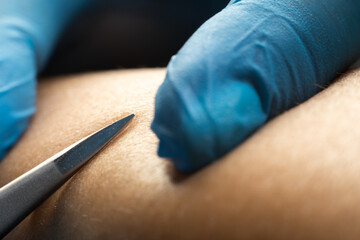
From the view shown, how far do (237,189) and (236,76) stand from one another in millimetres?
124

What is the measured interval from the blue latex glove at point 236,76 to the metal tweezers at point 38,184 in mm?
135

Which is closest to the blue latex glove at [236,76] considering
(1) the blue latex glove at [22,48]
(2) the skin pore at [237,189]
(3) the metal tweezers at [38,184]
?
(2) the skin pore at [237,189]

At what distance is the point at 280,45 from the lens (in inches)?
17.6

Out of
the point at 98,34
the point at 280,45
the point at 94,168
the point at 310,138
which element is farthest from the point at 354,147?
the point at 98,34

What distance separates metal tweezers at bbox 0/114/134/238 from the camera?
0.46 m

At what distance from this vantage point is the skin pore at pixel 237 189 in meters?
0.34

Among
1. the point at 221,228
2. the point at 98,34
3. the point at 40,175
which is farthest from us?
the point at 98,34

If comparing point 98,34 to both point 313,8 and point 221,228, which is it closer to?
point 313,8

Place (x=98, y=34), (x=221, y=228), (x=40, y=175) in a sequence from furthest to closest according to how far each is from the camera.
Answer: (x=98, y=34) → (x=40, y=175) → (x=221, y=228)

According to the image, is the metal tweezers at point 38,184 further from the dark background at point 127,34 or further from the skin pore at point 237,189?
the dark background at point 127,34

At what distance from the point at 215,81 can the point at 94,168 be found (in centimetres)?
20

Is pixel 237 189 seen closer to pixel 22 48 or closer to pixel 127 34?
pixel 22 48

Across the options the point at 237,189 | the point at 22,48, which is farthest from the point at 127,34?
the point at 237,189

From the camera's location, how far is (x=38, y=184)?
0.48 metres
